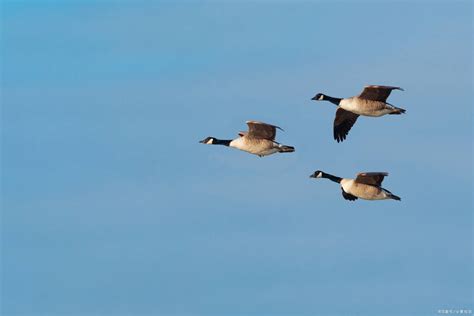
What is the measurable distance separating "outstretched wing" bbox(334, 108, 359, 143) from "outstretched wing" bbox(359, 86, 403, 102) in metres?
3.41

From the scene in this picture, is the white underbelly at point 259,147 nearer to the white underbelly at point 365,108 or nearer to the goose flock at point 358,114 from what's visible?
the goose flock at point 358,114

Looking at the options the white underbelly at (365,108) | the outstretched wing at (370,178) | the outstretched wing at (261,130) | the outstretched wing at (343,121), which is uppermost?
the outstretched wing at (343,121)

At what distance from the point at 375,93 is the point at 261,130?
11.4 feet

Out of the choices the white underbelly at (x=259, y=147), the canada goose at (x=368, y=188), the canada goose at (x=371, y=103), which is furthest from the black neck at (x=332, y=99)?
the white underbelly at (x=259, y=147)

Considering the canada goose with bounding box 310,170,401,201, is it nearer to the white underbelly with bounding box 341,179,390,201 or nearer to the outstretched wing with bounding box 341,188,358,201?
the white underbelly with bounding box 341,179,390,201

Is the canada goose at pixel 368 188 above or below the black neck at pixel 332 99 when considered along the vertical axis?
below

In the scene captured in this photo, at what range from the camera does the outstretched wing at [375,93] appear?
40.5 meters

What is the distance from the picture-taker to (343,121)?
44.7m

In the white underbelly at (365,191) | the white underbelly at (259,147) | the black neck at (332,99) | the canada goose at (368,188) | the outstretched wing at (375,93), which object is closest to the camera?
the canada goose at (368,188)

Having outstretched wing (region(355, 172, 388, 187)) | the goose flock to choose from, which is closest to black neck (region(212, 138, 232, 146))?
the goose flock

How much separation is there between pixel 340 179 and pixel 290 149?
3063 mm

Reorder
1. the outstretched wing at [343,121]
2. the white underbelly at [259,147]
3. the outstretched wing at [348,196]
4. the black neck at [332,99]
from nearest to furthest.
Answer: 1. the white underbelly at [259,147]
2. the outstretched wing at [348,196]
3. the black neck at [332,99]
4. the outstretched wing at [343,121]

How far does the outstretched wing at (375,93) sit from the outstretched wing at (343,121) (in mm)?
3409

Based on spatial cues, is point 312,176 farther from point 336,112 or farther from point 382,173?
point 382,173
